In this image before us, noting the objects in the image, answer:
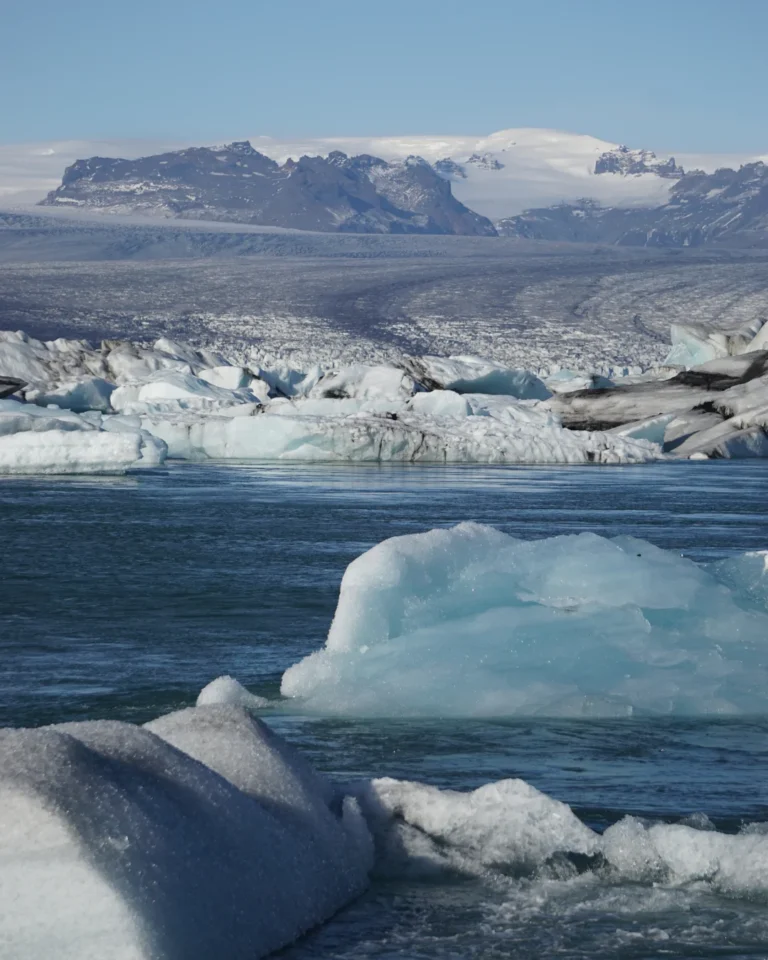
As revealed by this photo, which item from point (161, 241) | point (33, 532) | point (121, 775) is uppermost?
point (161, 241)

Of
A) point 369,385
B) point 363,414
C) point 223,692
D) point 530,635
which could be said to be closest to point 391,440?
point 363,414

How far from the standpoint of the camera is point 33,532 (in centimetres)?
1214

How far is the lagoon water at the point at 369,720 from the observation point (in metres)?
3.09

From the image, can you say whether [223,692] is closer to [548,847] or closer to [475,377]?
[548,847]

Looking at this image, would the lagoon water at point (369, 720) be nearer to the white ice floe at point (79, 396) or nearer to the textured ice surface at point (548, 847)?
the textured ice surface at point (548, 847)

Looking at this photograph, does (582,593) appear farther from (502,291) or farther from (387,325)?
(502,291)

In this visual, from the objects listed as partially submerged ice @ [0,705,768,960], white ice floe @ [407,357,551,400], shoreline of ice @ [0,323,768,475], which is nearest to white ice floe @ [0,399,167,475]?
shoreline of ice @ [0,323,768,475]

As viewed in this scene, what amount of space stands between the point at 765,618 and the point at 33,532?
7702mm

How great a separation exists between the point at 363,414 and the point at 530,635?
18.0 meters

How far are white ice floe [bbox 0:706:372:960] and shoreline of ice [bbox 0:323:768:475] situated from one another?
14518 millimetres

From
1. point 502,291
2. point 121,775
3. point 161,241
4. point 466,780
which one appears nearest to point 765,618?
point 466,780

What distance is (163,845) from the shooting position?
8.91ft

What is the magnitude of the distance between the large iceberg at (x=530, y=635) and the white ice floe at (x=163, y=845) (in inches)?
70.2

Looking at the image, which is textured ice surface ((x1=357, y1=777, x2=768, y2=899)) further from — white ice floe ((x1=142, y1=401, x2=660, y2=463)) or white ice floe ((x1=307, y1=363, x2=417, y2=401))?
white ice floe ((x1=307, y1=363, x2=417, y2=401))
